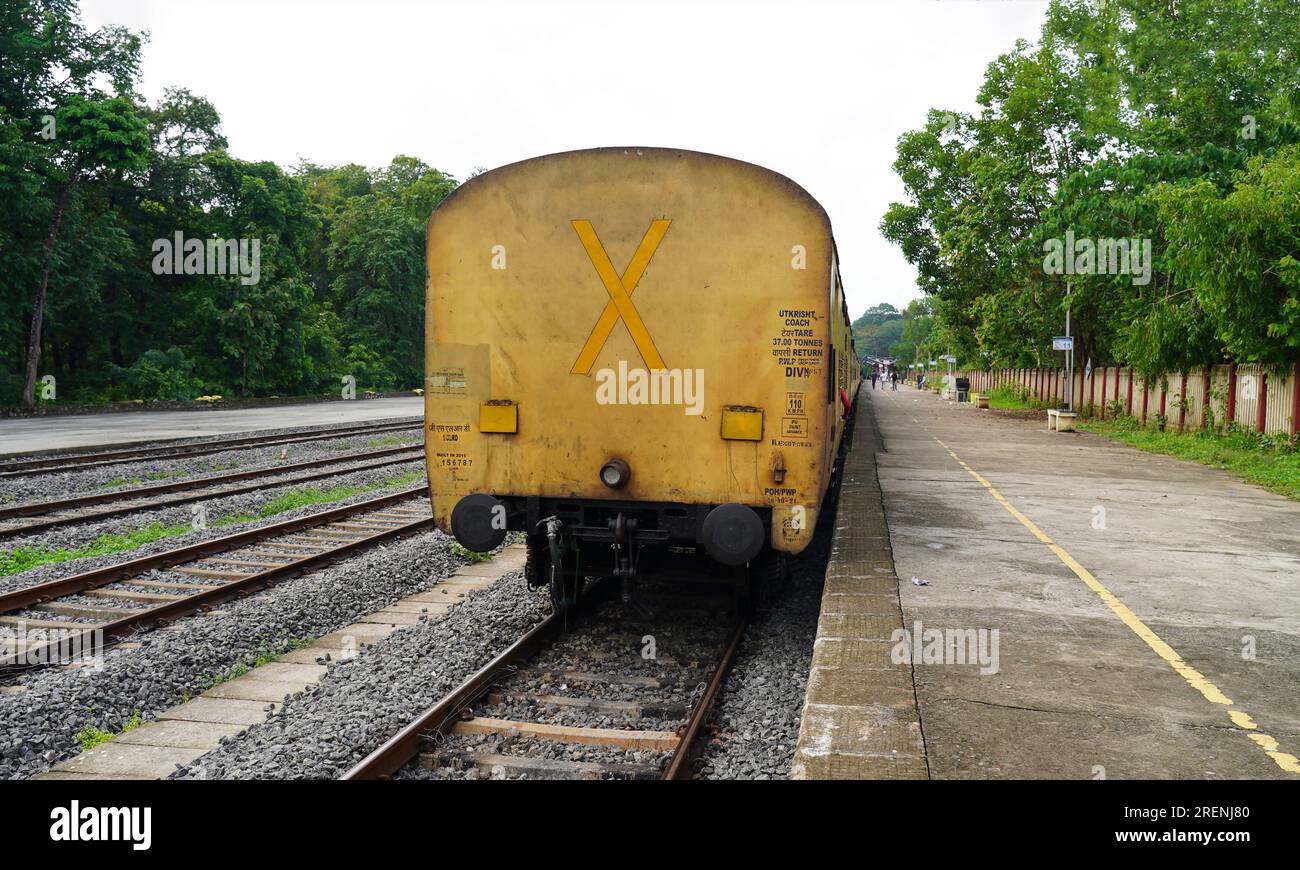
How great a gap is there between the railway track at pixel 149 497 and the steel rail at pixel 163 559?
96.0 inches

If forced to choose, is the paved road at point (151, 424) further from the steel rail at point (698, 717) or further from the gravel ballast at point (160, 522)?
the steel rail at point (698, 717)

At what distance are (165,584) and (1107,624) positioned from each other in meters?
7.54

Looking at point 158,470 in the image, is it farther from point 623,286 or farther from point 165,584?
point 623,286

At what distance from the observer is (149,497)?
1245cm

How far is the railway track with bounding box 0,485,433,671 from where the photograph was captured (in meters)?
6.17

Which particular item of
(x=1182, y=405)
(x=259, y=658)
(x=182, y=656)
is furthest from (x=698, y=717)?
(x=1182, y=405)

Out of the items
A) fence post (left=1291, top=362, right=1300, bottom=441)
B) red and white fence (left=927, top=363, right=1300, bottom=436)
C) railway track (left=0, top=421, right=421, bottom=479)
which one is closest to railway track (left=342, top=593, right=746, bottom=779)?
railway track (left=0, top=421, right=421, bottom=479)

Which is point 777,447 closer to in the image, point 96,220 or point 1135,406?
point 1135,406

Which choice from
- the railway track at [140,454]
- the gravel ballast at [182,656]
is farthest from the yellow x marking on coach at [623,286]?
the railway track at [140,454]

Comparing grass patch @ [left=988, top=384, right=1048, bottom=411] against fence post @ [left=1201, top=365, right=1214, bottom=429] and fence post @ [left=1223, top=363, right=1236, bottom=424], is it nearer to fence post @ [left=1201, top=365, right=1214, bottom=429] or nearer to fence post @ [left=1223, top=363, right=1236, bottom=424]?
fence post @ [left=1201, top=365, right=1214, bottom=429]

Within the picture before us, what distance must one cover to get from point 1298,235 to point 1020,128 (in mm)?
16082

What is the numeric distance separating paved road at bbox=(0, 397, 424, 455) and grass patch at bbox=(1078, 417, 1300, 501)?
22095 millimetres

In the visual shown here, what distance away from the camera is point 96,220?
118 feet
